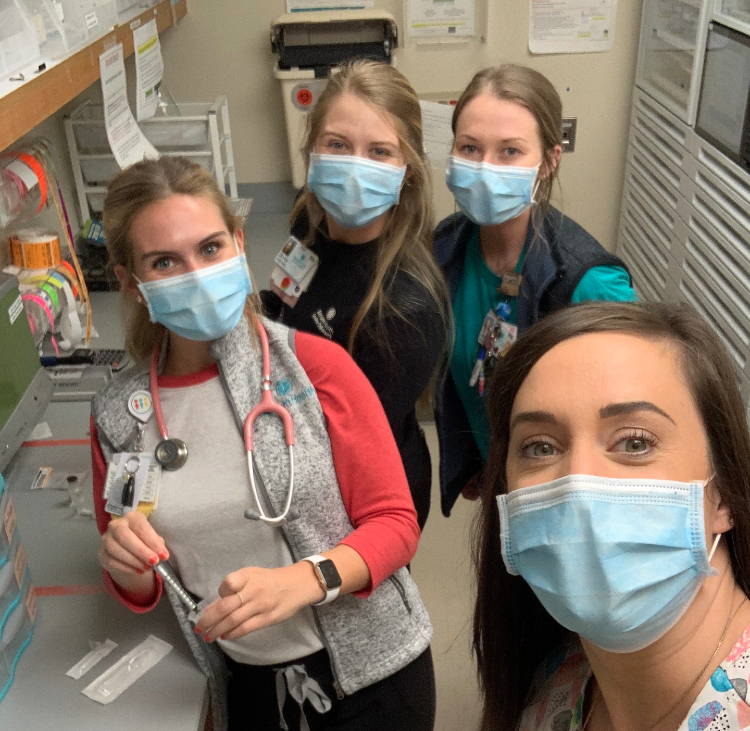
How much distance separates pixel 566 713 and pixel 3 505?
0.84 metres

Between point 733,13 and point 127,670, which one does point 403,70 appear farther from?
point 127,670

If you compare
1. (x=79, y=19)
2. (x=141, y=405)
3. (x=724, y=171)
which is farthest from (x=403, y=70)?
(x=141, y=405)

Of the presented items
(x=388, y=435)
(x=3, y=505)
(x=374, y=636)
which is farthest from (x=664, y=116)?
(x=3, y=505)

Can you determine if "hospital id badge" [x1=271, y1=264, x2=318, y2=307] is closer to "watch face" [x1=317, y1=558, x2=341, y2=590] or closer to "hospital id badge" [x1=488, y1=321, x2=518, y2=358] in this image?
"hospital id badge" [x1=488, y1=321, x2=518, y2=358]

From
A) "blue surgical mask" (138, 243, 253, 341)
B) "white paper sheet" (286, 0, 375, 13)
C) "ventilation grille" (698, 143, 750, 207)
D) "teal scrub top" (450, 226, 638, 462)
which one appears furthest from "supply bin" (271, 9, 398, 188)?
"blue surgical mask" (138, 243, 253, 341)

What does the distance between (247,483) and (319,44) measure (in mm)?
2189

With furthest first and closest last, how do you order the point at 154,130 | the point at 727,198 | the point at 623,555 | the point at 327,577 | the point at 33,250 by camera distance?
the point at 154,130 → the point at 727,198 → the point at 33,250 → the point at 327,577 → the point at 623,555

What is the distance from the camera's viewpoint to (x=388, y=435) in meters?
1.18

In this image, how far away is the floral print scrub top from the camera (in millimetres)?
771

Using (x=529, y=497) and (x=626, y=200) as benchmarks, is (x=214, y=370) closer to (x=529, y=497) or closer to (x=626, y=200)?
(x=529, y=497)

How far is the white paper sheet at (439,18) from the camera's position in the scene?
2896 mm

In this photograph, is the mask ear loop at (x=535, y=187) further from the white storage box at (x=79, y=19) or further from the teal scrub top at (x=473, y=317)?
the white storage box at (x=79, y=19)

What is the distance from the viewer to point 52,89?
151 cm

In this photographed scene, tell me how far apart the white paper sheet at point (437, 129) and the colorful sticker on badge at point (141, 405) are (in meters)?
1.22
